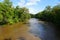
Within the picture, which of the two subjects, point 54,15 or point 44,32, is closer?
point 44,32

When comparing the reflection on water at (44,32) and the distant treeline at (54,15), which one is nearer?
the reflection on water at (44,32)

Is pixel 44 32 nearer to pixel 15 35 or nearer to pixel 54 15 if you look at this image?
pixel 15 35

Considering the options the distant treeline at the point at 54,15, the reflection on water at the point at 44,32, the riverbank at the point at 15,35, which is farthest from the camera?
the distant treeline at the point at 54,15

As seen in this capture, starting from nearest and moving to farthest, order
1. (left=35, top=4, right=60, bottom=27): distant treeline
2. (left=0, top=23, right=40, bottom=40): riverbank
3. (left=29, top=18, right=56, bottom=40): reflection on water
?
1. (left=0, top=23, right=40, bottom=40): riverbank
2. (left=29, top=18, right=56, bottom=40): reflection on water
3. (left=35, top=4, right=60, bottom=27): distant treeline

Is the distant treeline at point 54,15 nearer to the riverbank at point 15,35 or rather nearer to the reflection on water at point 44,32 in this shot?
the reflection on water at point 44,32

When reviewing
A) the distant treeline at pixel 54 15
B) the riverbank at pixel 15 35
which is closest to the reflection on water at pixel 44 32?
the riverbank at pixel 15 35

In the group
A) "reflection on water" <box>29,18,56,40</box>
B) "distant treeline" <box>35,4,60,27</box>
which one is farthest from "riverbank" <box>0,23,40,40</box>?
"distant treeline" <box>35,4,60,27</box>

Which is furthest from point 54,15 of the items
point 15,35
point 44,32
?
point 15,35

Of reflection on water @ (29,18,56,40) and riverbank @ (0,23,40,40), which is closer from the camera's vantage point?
riverbank @ (0,23,40,40)

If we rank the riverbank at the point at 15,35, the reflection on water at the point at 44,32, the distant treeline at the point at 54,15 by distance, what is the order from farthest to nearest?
the distant treeline at the point at 54,15
the reflection on water at the point at 44,32
the riverbank at the point at 15,35

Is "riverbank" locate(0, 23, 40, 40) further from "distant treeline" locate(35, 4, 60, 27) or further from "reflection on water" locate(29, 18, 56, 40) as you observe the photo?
"distant treeline" locate(35, 4, 60, 27)

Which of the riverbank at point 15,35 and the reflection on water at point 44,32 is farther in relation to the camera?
the reflection on water at point 44,32

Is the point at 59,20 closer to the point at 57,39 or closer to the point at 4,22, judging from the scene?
the point at 4,22

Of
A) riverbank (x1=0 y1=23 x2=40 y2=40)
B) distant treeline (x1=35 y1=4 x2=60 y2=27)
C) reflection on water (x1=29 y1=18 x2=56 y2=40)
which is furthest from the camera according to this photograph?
distant treeline (x1=35 y1=4 x2=60 y2=27)
